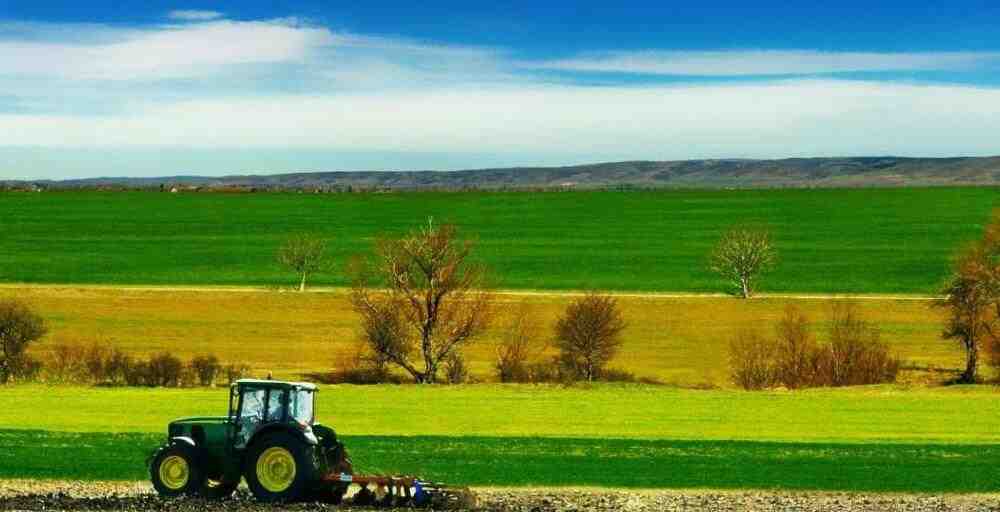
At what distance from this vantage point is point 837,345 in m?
61.5

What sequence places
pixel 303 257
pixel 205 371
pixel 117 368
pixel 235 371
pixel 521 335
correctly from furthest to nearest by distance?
1. pixel 303 257
2. pixel 521 335
3. pixel 235 371
4. pixel 205 371
5. pixel 117 368

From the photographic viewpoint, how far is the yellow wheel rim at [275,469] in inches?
915

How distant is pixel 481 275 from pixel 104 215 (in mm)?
119187

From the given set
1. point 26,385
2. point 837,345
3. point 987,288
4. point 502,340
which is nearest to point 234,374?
point 26,385

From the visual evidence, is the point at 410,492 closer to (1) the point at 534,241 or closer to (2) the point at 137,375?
(2) the point at 137,375

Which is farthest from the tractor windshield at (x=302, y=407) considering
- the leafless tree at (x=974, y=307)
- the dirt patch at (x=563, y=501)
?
the leafless tree at (x=974, y=307)

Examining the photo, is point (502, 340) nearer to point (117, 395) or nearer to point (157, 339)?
point (157, 339)

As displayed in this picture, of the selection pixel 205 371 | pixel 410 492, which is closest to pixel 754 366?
pixel 205 371

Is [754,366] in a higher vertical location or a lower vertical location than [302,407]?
lower

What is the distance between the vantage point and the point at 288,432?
2319cm

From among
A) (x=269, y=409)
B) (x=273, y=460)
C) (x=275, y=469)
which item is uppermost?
(x=269, y=409)

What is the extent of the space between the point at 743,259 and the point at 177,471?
268ft

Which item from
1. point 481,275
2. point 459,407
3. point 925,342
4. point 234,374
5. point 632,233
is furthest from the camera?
point 632,233

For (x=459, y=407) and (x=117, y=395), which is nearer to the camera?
(x=459, y=407)
